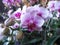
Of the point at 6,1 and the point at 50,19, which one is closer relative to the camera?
the point at 50,19

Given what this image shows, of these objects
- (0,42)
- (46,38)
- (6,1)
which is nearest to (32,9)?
(46,38)

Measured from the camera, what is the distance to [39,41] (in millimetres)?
690

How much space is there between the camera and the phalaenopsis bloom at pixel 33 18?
0.65 meters

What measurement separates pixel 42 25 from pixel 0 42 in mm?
211

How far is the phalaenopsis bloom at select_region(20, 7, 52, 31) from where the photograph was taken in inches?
25.6

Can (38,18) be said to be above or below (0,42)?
above

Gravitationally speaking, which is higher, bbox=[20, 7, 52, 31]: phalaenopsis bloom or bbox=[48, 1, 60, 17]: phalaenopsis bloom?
bbox=[48, 1, 60, 17]: phalaenopsis bloom

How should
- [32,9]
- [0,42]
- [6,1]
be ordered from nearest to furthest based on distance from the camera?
1. [32,9]
2. [0,42]
3. [6,1]

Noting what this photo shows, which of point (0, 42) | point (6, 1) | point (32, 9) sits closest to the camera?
point (32, 9)

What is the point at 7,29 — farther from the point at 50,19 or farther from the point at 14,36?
the point at 50,19

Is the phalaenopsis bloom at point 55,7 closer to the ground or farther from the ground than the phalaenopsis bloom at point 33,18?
farther from the ground

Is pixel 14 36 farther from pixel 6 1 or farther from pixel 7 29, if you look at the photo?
pixel 6 1

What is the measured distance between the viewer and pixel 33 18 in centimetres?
66

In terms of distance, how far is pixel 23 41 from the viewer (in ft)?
2.24
